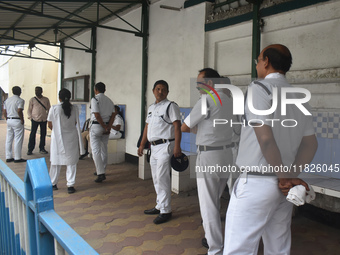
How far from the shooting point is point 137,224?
3.72m

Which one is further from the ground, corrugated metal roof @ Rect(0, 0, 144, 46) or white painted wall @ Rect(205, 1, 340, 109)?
corrugated metal roof @ Rect(0, 0, 144, 46)

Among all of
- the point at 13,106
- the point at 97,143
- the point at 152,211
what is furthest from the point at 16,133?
the point at 152,211

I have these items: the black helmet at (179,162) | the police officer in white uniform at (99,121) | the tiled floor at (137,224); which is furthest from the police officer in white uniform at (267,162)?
the police officer in white uniform at (99,121)

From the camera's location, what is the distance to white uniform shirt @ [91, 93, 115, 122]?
5.27m

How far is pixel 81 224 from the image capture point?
3.71m

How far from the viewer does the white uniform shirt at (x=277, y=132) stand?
1.79 m

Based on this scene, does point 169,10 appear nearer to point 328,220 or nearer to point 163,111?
point 163,111

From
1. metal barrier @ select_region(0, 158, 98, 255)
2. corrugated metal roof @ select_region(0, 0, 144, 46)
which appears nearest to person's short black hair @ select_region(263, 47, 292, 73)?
metal barrier @ select_region(0, 158, 98, 255)

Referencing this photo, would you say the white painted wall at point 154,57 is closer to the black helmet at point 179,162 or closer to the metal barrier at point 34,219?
the black helmet at point 179,162

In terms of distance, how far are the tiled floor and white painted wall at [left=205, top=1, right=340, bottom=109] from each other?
5.26 feet

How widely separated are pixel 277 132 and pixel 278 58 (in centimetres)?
46

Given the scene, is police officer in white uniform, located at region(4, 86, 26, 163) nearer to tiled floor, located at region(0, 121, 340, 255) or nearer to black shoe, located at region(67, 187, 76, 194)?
tiled floor, located at region(0, 121, 340, 255)

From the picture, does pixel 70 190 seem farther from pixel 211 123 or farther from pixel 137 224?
pixel 211 123

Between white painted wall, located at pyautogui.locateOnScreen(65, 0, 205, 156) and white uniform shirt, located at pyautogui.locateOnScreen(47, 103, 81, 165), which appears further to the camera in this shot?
white painted wall, located at pyautogui.locateOnScreen(65, 0, 205, 156)
